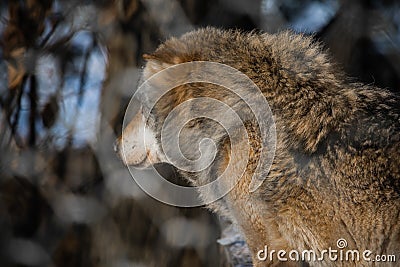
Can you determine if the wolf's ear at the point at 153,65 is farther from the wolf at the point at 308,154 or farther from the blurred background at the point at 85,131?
the blurred background at the point at 85,131

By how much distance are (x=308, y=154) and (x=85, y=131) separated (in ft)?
2.05

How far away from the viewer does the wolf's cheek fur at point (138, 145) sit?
0.93 metres

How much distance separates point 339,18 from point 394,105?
0.88 m

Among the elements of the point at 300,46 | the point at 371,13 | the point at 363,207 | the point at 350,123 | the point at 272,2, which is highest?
the point at 371,13

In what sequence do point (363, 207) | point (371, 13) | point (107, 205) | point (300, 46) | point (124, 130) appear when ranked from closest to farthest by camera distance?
point (363, 207) < point (300, 46) < point (124, 130) < point (107, 205) < point (371, 13)

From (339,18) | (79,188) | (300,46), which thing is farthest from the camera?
(339,18)

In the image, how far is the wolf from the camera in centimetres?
74

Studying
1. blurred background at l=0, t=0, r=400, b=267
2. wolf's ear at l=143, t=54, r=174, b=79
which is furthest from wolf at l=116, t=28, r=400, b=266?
blurred background at l=0, t=0, r=400, b=267

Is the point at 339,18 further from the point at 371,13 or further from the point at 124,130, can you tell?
the point at 124,130

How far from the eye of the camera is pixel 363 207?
0.74 m

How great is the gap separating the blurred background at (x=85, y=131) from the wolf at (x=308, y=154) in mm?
337

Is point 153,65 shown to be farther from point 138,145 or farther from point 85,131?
point 85,131

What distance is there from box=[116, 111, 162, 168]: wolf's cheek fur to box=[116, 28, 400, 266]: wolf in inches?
2.8

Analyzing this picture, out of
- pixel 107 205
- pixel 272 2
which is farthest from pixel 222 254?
pixel 272 2
